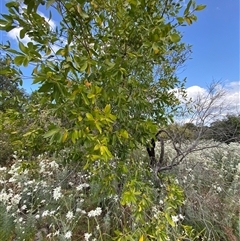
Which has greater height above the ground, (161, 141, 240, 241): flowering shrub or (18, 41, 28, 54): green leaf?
(18, 41, 28, 54): green leaf

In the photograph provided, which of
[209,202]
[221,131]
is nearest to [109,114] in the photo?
[209,202]

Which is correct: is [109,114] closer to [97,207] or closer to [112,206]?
[97,207]

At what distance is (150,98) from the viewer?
211 cm

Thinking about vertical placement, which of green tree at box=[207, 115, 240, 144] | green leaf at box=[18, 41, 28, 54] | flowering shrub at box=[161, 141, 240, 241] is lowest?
flowering shrub at box=[161, 141, 240, 241]

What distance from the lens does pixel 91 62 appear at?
989mm

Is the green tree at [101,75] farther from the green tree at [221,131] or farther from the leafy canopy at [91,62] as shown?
the green tree at [221,131]

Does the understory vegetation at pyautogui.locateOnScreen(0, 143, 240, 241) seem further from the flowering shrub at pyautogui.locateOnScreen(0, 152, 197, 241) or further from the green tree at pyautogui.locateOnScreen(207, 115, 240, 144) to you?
the green tree at pyautogui.locateOnScreen(207, 115, 240, 144)

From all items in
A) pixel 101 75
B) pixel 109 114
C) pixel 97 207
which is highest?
pixel 101 75

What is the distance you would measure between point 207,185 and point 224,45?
230 centimetres

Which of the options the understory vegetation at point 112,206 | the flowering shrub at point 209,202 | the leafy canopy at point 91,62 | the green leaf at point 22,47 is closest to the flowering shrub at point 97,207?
the understory vegetation at point 112,206

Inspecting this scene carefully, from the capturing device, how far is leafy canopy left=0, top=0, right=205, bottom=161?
872mm

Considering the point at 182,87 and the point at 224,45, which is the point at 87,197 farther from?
the point at 224,45

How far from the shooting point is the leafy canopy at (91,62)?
872 mm

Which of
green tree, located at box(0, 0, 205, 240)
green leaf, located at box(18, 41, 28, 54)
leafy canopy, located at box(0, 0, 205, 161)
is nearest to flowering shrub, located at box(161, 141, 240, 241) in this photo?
green tree, located at box(0, 0, 205, 240)
